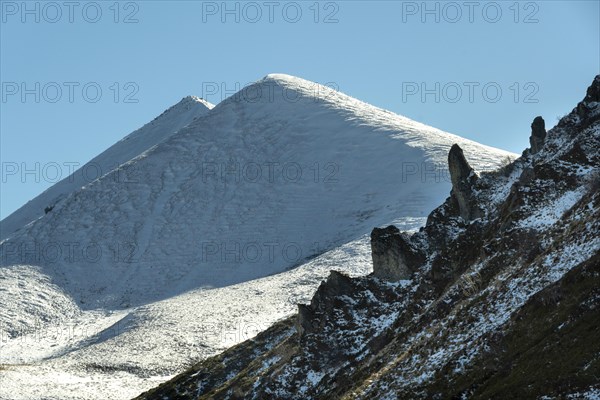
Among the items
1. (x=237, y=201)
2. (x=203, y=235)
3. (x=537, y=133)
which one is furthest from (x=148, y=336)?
(x=237, y=201)

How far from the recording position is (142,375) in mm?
70062

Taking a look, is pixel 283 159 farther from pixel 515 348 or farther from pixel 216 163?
pixel 515 348

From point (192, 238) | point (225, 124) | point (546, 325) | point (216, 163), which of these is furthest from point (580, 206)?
point (225, 124)

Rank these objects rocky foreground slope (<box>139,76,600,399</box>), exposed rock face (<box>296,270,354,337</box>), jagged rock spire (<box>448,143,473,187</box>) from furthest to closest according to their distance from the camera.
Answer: jagged rock spire (<box>448,143,473,187</box>) < exposed rock face (<box>296,270,354,337</box>) < rocky foreground slope (<box>139,76,600,399</box>)

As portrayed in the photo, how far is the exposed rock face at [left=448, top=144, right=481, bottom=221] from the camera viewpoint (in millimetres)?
43562

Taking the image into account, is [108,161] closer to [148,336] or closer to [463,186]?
[148,336]

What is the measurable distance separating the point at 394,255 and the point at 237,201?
8026cm

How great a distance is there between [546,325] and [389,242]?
17112 mm

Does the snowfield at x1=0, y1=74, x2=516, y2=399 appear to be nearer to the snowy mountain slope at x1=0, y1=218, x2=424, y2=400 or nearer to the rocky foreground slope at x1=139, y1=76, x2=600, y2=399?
the snowy mountain slope at x1=0, y1=218, x2=424, y2=400

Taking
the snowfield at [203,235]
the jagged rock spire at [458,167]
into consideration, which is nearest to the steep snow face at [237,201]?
the snowfield at [203,235]

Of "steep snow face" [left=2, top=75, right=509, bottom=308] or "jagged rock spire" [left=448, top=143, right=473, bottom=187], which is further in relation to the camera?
"steep snow face" [left=2, top=75, right=509, bottom=308]

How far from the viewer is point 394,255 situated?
44188mm

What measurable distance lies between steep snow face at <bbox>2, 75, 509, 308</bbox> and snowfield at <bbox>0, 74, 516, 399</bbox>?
0.27 meters

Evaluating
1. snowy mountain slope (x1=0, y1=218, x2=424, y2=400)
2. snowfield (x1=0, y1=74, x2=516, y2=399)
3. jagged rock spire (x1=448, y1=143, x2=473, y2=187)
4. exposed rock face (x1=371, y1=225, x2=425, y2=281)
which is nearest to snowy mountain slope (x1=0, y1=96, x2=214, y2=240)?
snowfield (x1=0, y1=74, x2=516, y2=399)
